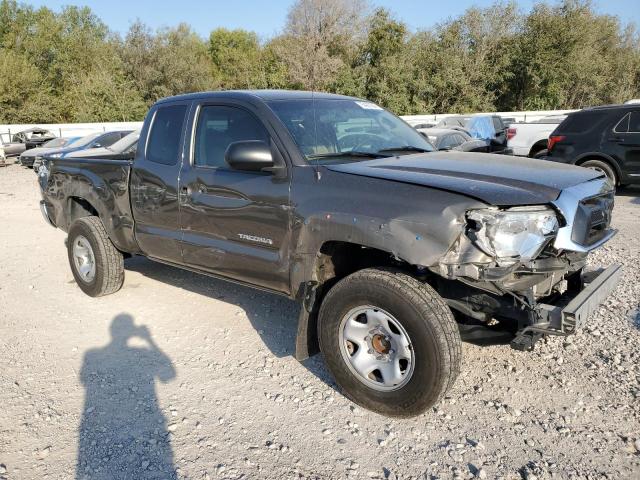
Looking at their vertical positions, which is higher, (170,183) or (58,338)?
(170,183)

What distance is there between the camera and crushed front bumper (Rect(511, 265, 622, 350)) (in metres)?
2.95

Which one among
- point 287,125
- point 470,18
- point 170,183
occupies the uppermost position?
point 470,18

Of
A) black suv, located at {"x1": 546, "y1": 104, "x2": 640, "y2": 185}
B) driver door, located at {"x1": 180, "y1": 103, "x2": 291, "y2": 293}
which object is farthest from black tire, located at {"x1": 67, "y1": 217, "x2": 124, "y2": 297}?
black suv, located at {"x1": 546, "y1": 104, "x2": 640, "y2": 185}

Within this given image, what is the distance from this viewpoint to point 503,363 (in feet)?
13.1

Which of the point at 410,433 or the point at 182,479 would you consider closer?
the point at 182,479

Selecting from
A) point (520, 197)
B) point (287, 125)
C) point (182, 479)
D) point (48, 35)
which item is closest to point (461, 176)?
point (520, 197)

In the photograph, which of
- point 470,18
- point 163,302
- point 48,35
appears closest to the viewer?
point 163,302

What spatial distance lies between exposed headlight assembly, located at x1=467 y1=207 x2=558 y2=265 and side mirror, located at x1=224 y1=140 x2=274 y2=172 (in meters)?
1.41

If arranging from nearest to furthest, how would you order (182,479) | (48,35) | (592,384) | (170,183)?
(182,479)
(592,384)
(170,183)
(48,35)

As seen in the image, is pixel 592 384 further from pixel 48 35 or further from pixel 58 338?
pixel 48 35

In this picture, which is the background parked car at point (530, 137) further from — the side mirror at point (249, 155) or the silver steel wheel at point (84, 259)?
the side mirror at point (249, 155)

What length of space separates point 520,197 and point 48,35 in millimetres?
48394

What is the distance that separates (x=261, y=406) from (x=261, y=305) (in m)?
1.82

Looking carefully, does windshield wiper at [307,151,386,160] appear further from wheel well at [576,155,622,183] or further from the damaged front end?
wheel well at [576,155,622,183]
